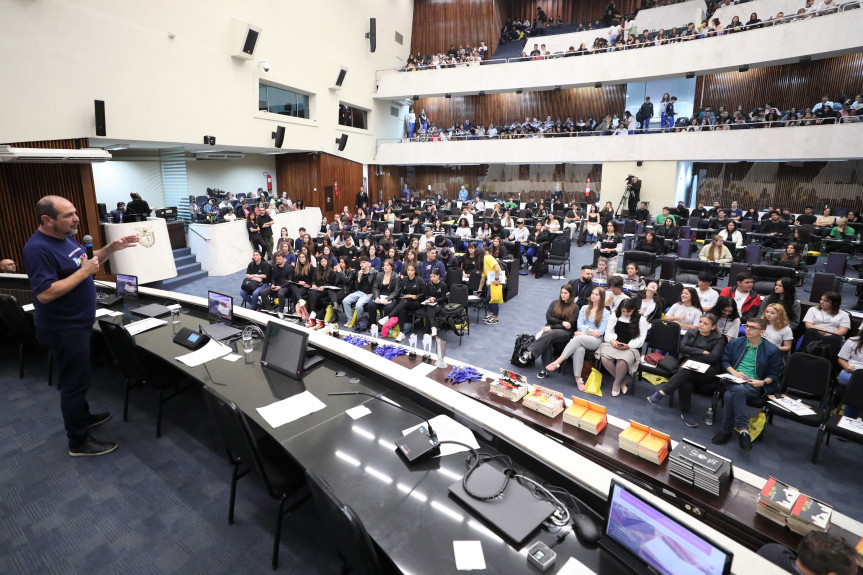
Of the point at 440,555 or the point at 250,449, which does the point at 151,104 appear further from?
the point at 440,555

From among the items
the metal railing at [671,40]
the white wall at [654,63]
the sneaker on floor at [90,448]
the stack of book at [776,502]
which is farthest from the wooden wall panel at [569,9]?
the sneaker on floor at [90,448]

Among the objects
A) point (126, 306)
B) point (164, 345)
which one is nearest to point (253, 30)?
point (126, 306)

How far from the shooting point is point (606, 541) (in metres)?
1.75

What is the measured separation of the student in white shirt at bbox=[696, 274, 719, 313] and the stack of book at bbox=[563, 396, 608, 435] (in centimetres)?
355

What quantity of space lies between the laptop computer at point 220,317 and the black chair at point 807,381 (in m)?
4.92

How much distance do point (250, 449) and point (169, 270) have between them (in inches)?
356

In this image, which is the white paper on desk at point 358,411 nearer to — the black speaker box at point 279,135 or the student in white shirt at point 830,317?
the student in white shirt at point 830,317

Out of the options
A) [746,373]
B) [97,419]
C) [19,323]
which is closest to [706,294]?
[746,373]

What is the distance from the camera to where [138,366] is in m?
3.61

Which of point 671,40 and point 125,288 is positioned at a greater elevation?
point 671,40

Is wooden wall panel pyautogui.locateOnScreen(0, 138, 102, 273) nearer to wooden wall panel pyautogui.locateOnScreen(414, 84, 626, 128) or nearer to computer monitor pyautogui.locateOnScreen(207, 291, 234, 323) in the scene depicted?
computer monitor pyautogui.locateOnScreen(207, 291, 234, 323)

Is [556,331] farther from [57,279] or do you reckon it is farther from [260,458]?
[57,279]

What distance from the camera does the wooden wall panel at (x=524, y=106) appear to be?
1898 cm

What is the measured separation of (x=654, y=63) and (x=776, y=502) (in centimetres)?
1593
